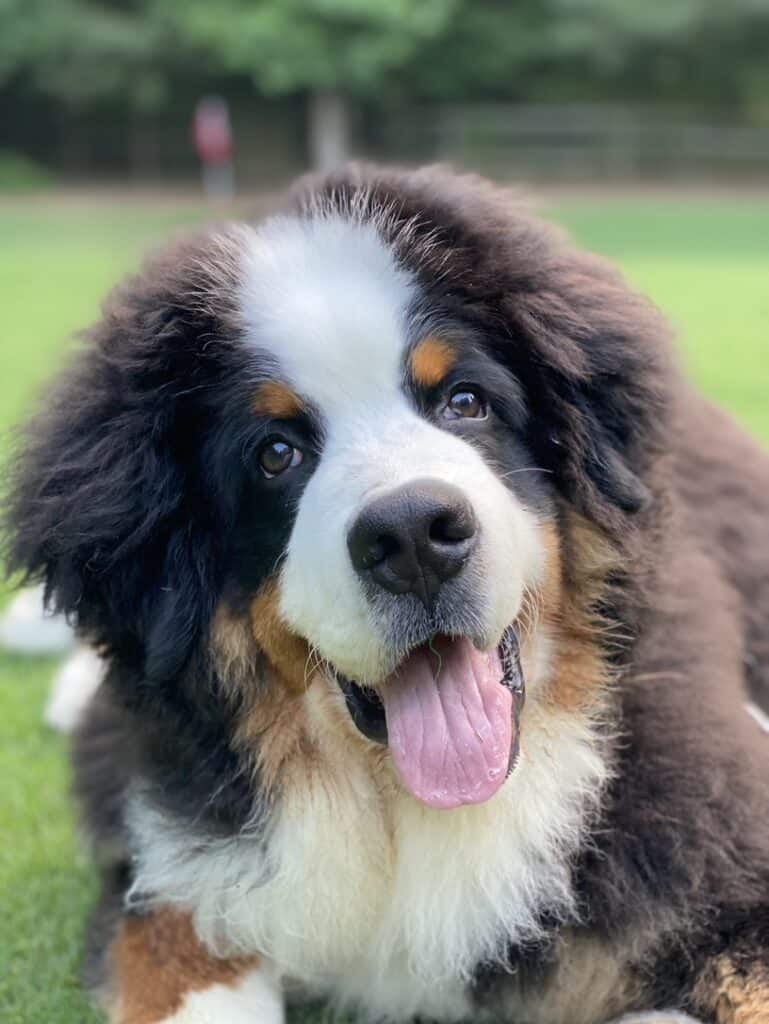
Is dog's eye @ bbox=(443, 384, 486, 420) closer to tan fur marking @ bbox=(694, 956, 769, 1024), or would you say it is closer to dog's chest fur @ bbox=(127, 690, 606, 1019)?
dog's chest fur @ bbox=(127, 690, 606, 1019)

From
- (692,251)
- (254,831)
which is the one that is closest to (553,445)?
(254,831)

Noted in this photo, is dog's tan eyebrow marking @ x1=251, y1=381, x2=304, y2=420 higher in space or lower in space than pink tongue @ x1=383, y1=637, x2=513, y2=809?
higher

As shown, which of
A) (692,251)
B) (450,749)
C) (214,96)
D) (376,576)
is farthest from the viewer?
(214,96)

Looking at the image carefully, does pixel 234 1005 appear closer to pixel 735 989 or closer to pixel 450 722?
pixel 450 722

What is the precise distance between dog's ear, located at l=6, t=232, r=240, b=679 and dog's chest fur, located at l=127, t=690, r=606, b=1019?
425 millimetres

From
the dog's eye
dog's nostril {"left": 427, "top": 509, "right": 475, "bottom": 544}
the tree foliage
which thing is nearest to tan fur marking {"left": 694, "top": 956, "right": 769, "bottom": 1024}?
dog's nostril {"left": 427, "top": 509, "right": 475, "bottom": 544}

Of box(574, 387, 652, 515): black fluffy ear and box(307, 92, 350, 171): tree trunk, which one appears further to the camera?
box(307, 92, 350, 171): tree trunk

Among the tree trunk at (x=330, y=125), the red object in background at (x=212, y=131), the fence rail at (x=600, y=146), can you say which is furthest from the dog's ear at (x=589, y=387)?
the tree trunk at (x=330, y=125)

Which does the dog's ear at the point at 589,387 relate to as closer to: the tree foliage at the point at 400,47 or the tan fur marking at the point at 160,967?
the tan fur marking at the point at 160,967

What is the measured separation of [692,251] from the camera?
17.5 meters

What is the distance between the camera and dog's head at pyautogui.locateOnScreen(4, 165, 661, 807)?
2.41 meters

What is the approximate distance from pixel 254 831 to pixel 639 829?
2.63 ft

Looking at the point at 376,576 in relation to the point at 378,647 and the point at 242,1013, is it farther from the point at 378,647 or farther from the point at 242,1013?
the point at 242,1013

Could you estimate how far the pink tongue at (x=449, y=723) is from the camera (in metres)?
2.49
